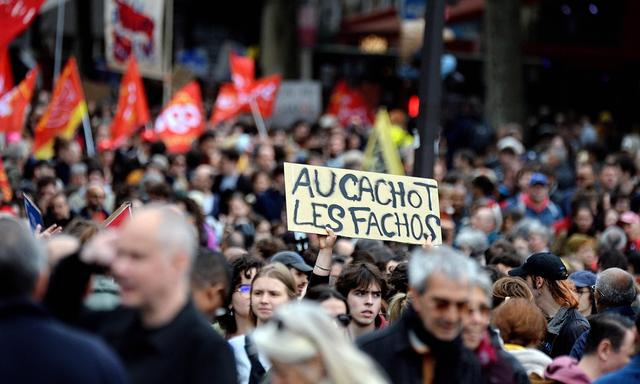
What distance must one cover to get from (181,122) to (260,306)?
41.1 ft

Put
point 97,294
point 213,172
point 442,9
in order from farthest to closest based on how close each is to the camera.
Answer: point 213,172 < point 442,9 < point 97,294

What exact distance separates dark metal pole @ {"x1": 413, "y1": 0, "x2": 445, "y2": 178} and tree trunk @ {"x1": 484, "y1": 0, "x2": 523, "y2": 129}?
14.2 metres

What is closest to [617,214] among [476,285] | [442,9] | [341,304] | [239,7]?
[442,9]

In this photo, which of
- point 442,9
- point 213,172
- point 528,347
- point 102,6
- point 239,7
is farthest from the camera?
point 239,7

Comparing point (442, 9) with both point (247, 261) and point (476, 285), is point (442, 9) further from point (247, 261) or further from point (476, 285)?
point (476, 285)

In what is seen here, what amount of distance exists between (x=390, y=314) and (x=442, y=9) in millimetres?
3974

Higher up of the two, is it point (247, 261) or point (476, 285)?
point (476, 285)

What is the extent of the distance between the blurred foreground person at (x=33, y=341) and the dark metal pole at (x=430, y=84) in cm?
705

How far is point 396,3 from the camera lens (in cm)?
4322

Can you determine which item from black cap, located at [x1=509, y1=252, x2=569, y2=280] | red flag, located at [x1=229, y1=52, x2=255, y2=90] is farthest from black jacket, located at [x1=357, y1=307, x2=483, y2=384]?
red flag, located at [x1=229, y1=52, x2=255, y2=90]

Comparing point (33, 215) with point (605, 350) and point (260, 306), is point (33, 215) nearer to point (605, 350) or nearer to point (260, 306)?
point (260, 306)

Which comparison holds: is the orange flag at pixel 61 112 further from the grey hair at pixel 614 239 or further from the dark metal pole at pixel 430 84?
the grey hair at pixel 614 239

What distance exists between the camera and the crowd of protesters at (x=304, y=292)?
441 centimetres

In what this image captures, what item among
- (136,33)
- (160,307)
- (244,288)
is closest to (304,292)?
(244,288)
